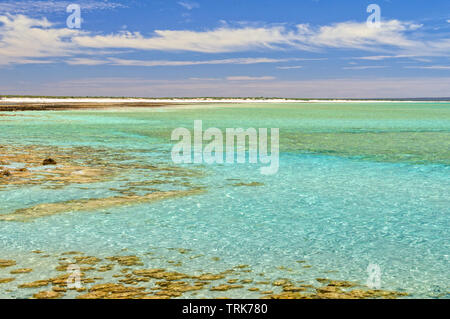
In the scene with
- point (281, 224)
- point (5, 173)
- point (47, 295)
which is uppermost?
point (5, 173)

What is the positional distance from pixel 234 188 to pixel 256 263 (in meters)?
6.48

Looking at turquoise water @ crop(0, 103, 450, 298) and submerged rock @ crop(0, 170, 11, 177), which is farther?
submerged rock @ crop(0, 170, 11, 177)

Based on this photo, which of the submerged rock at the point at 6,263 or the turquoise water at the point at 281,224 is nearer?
the submerged rock at the point at 6,263

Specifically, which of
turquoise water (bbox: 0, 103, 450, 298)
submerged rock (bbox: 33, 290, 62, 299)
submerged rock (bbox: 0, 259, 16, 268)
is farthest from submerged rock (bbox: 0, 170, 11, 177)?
submerged rock (bbox: 33, 290, 62, 299)

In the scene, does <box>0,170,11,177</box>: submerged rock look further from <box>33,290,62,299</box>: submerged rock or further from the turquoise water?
<box>33,290,62,299</box>: submerged rock

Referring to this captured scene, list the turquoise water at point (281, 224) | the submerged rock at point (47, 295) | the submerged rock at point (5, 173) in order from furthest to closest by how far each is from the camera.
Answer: the submerged rock at point (5, 173), the turquoise water at point (281, 224), the submerged rock at point (47, 295)

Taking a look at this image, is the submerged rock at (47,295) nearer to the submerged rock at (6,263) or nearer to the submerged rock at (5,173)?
the submerged rock at (6,263)

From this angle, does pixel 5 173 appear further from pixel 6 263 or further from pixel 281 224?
pixel 281 224

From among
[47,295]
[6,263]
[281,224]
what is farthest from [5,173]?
[47,295]

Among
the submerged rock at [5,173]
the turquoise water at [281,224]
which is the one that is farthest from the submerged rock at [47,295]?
the submerged rock at [5,173]
